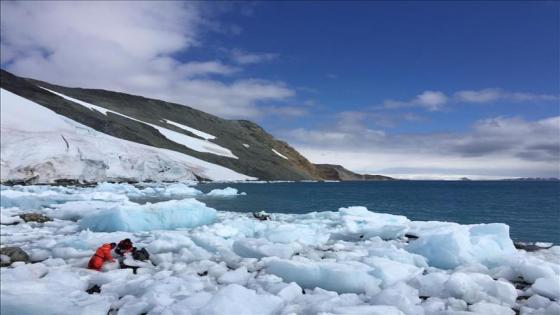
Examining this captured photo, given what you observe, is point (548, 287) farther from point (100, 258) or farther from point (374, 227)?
point (100, 258)

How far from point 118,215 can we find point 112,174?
45994 millimetres

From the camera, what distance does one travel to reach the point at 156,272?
34.2 feet

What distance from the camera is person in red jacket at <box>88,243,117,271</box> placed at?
10539 mm

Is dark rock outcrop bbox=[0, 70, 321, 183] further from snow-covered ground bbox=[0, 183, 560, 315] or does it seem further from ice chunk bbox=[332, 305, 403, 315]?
ice chunk bbox=[332, 305, 403, 315]

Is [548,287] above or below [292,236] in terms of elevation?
below

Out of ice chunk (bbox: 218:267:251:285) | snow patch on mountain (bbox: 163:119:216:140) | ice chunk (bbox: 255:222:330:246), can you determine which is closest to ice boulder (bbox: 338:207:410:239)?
ice chunk (bbox: 255:222:330:246)

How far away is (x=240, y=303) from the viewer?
7.46 m

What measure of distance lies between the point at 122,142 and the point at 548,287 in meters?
66.4

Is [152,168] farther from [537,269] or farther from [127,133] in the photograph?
[537,269]

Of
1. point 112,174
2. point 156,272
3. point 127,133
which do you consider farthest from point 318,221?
point 127,133

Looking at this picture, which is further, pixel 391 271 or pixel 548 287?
pixel 391 271

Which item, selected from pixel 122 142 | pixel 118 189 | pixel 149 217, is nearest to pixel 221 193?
pixel 118 189

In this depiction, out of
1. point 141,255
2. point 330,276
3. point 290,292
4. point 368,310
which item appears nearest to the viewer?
point 368,310

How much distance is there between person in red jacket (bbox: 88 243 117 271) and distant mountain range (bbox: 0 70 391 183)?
128 feet
